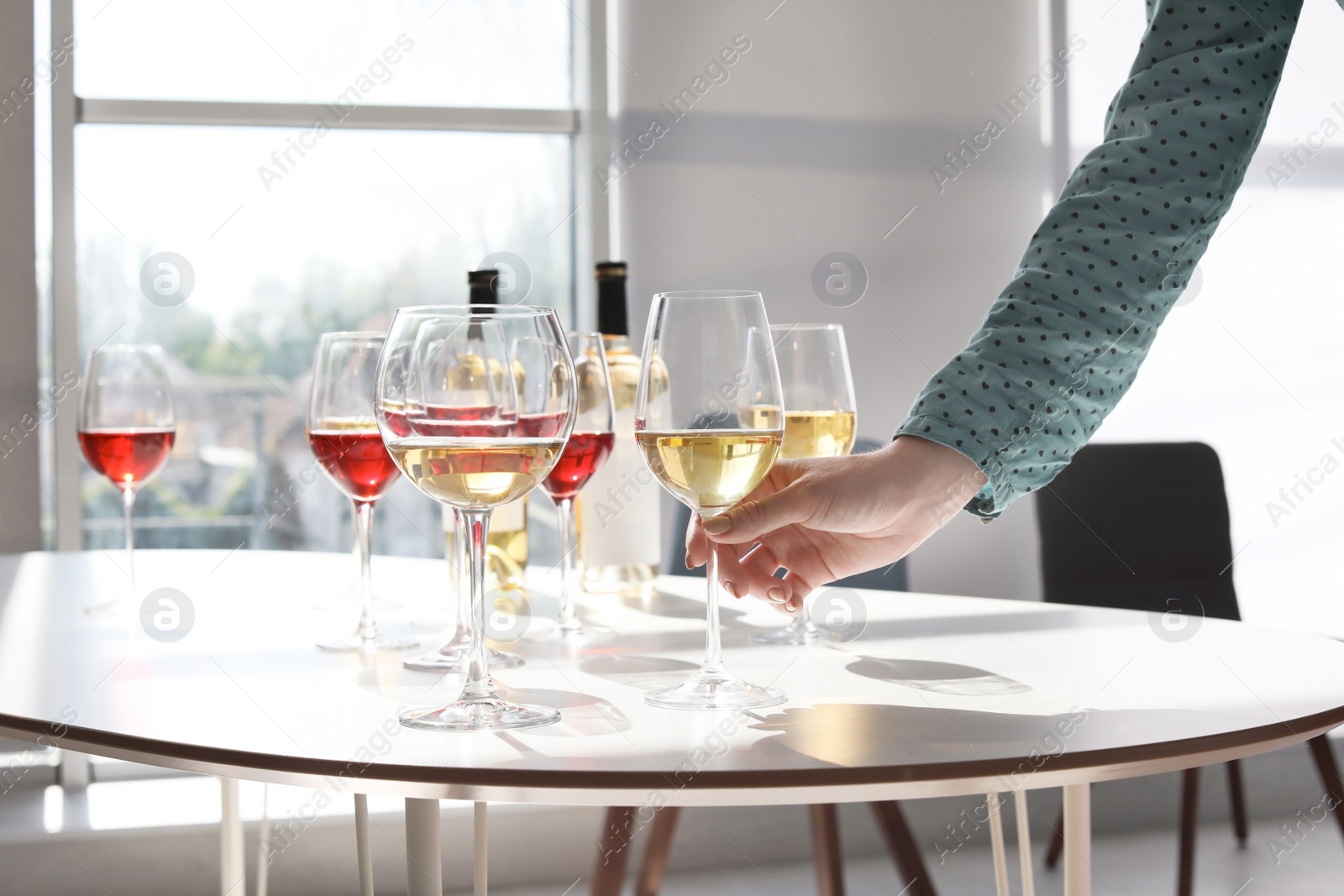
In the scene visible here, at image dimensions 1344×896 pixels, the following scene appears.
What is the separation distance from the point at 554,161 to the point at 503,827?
67.7 inches

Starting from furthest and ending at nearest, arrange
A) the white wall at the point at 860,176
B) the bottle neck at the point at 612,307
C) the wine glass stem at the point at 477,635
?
the white wall at the point at 860,176 < the bottle neck at the point at 612,307 < the wine glass stem at the point at 477,635

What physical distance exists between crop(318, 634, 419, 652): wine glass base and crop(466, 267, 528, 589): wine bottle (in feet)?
0.69

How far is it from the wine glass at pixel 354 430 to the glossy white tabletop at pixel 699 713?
0.07 meters

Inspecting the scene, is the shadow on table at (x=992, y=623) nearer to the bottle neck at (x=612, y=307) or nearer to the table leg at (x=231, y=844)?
the bottle neck at (x=612, y=307)

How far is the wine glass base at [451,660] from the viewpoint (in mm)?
860

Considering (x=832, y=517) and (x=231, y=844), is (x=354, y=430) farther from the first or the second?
(x=231, y=844)

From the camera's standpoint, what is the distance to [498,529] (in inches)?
48.1

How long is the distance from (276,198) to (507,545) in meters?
2.13

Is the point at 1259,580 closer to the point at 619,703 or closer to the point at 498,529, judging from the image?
the point at 498,529

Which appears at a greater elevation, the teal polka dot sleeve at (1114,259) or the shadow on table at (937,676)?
the teal polka dot sleeve at (1114,259)

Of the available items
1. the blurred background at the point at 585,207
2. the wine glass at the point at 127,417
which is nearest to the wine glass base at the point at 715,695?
the wine glass at the point at 127,417

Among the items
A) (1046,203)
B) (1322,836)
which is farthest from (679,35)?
(1322,836)

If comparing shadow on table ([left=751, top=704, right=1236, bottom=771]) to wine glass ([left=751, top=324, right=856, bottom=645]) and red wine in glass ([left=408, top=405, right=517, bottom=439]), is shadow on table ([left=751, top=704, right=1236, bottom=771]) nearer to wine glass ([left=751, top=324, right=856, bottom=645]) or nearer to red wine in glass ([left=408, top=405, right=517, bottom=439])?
red wine in glass ([left=408, top=405, right=517, bottom=439])

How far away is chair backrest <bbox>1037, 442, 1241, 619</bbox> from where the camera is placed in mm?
2475
